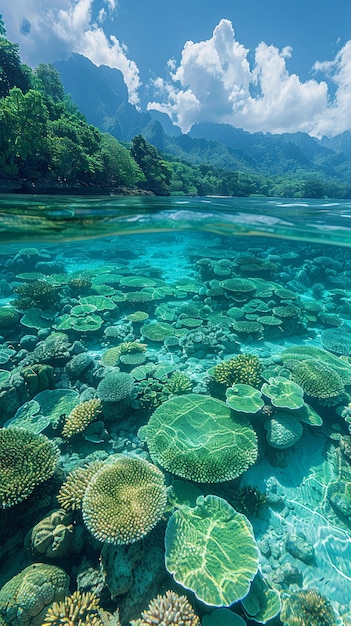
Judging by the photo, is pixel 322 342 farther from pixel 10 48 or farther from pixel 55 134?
pixel 10 48

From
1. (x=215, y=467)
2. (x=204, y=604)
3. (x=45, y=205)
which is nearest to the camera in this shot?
(x=204, y=604)

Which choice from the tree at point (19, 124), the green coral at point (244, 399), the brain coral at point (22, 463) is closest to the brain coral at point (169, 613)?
the brain coral at point (22, 463)

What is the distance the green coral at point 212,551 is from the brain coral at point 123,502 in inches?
15.9

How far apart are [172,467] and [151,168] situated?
45.8 meters

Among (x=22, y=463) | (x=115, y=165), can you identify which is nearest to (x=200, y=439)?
(x=22, y=463)

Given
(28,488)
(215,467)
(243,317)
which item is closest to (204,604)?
(215,467)

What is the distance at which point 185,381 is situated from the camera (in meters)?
6.25

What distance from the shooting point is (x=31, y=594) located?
2701 mm

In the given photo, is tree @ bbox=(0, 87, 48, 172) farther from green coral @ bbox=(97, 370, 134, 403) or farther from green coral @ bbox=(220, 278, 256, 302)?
green coral @ bbox=(97, 370, 134, 403)

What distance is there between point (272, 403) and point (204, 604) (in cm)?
316

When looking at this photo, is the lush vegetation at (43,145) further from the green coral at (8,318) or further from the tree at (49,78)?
the green coral at (8,318)

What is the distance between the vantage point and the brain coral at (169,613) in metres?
2.63

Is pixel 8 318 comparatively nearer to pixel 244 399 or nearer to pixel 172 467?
pixel 172 467

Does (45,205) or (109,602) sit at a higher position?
(45,205)
